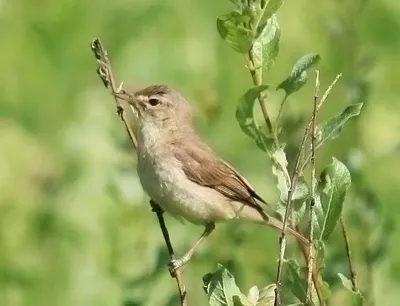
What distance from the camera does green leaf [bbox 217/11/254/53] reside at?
9.59ft

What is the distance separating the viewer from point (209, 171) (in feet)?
16.5

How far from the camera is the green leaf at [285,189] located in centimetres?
290

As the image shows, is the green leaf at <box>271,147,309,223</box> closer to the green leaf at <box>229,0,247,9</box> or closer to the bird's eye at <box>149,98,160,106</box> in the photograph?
the green leaf at <box>229,0,247,9</box>

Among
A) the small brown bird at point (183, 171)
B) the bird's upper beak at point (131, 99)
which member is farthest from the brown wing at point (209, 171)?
the bird's upper beak at point (131, 99)

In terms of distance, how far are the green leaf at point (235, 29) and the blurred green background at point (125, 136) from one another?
4.71 feet

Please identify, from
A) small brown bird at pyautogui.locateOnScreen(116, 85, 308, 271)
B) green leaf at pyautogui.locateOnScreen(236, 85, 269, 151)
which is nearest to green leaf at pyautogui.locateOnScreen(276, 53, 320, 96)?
green leaf at pyautogui.locateOnScreen(236, 85, 269, 151)

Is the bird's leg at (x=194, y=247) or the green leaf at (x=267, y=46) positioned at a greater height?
the bird's leg at (x=194, y=247)

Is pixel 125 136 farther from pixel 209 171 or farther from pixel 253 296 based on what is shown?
pixel 253 296

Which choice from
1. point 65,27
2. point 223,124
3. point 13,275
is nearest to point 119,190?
point 13,275

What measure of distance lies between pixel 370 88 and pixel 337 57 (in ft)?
2.07

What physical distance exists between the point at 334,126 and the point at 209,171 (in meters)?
2.13

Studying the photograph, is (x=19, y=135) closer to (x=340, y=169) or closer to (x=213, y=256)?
(x=213, y=256)

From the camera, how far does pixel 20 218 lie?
622 cm

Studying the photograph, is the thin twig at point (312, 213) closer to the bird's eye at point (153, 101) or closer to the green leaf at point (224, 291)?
the green leaf at point (224, 291)
